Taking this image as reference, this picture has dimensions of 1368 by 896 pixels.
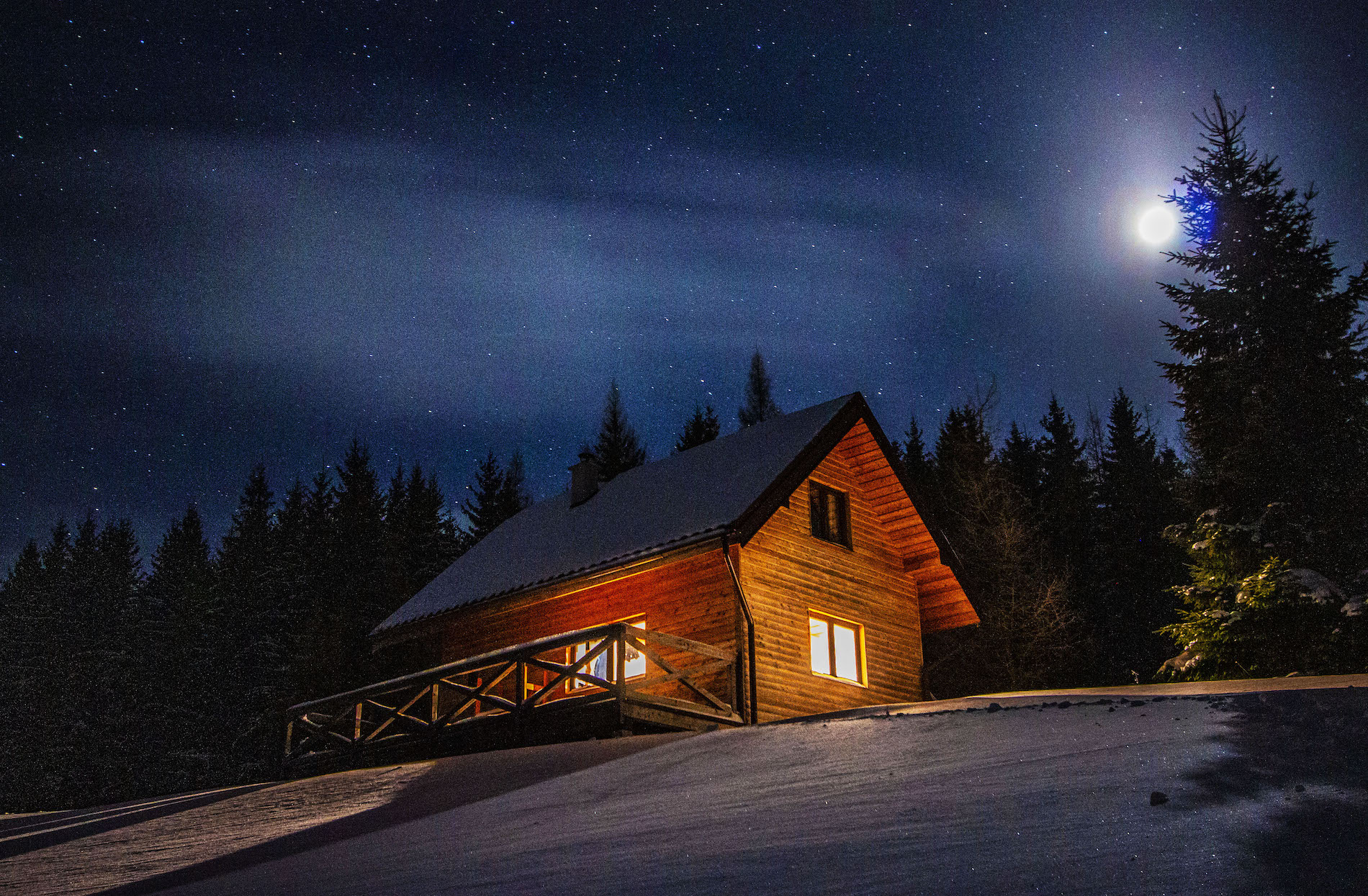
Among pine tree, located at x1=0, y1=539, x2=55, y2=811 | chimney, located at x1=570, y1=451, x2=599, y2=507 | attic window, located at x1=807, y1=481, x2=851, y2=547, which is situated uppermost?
chimney, located at x1=570, y1=451, x2=599, y2=507

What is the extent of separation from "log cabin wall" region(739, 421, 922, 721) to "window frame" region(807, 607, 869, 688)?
0.06m

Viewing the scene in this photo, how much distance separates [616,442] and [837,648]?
2958 cm

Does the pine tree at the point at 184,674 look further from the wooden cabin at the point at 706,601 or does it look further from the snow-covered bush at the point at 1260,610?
the snow-covered bush at the point at 1260,610

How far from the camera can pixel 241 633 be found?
42.0 m

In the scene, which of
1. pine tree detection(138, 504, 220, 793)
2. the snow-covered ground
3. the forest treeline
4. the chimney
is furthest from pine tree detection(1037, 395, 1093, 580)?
pine tree detection(138, 504, 220, 793)

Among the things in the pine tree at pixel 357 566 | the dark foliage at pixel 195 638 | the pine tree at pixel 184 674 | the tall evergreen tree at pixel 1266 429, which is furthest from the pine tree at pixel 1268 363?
the pine tree at pixel 184 674

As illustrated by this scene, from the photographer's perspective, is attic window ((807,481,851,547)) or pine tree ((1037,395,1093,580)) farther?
pine tree ((1037,395,1093,580))

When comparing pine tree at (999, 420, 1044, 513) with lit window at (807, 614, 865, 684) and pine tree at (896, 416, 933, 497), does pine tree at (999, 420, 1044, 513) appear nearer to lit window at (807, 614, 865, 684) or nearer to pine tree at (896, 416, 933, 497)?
pine tree at (896, 416, 933, 497)

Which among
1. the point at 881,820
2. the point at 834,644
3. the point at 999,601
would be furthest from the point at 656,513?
the point at 999,601

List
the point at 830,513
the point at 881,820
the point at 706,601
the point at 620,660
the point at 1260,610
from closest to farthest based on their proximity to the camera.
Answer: the point at 881,820
the point at 620,660
the point at 706,601
the point at 1260,610
the point at 830,513

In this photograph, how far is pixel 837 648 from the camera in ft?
58.7

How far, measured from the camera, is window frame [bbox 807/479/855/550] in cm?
1834

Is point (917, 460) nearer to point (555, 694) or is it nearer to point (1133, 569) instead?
point (1133, 569)

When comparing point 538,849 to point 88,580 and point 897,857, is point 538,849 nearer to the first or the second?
point 897,857
